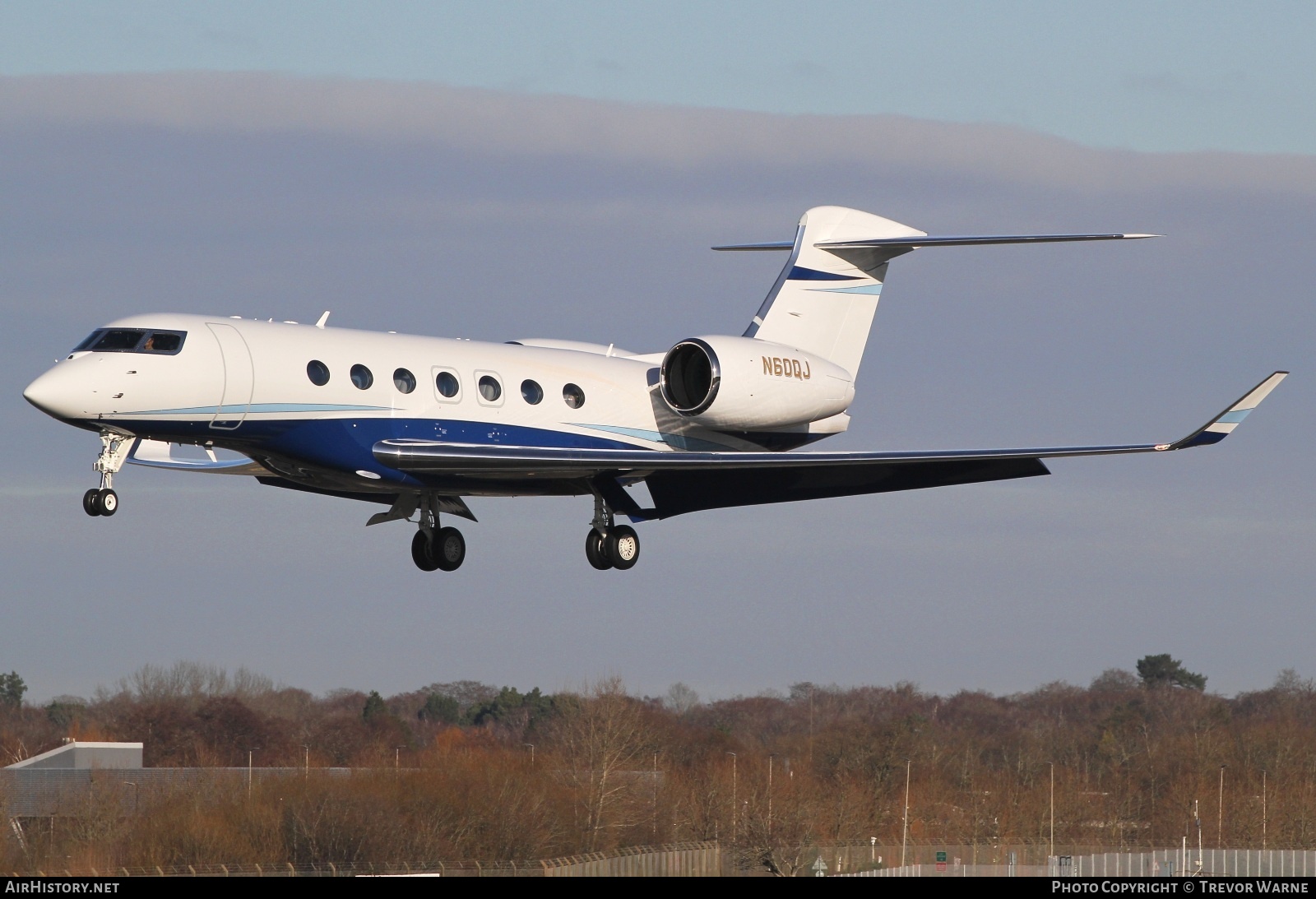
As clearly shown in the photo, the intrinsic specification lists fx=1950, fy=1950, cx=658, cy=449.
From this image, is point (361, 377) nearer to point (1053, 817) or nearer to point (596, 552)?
point (596, 552)

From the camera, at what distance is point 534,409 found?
28.4 metres

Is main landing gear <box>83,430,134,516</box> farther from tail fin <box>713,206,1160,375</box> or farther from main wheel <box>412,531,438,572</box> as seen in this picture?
tail fin <box>713,206,1160,375</box>

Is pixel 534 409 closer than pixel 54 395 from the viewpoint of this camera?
No

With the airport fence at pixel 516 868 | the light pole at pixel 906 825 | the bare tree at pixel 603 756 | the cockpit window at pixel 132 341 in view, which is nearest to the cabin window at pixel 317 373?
the cockpit window at pixel 132 341

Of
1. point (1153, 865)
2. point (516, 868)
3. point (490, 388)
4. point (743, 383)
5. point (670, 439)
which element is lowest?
point (516, 868)

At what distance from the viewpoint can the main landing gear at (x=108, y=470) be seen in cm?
2433

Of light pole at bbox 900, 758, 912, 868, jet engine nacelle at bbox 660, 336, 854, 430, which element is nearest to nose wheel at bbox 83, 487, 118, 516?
jet engine nacelle at bbox 660, 336, 854, 430

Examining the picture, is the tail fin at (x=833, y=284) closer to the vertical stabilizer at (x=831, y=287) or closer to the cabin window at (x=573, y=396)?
the vertical stabilizer at (x=831, y=287)

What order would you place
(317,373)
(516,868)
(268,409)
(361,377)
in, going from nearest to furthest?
(268,409) → (317,373) → (361,377) → (516,868)

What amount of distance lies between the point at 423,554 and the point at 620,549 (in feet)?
10.3

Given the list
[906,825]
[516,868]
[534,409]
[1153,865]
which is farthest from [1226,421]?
[906,825]

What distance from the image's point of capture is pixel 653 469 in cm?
2855
